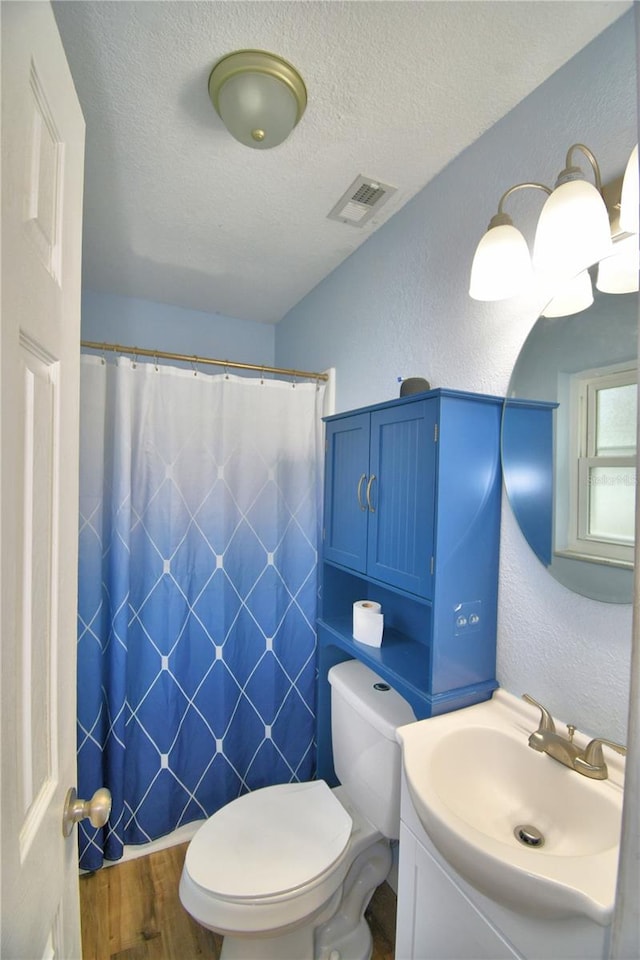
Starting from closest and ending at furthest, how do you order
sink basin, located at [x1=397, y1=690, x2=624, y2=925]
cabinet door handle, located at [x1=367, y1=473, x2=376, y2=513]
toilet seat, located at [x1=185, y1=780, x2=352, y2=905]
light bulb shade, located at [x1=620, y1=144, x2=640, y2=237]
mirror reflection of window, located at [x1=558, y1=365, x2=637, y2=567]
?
1. sink basin, located at [x1=397, y1=690, x2=624, y2=925]
2. light bulb shade, located at [x1=620, y1=144, x2=640, y2=237]
3. mirror reflection of window, located at [x1=558, y1=365, x2=637, y2=567]
4. toilet seat, located at [x1=185, y1=780, x2=352, y2=905]
5. cabinet door handle, located at [x1=367, y1=473, x2=376, y2=513]

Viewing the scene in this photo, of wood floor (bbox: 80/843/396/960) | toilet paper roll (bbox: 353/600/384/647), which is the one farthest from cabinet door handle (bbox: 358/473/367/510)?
wood floor (bbox: 80/843/396/960)

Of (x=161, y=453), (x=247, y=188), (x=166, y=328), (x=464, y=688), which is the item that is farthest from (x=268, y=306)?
(x=464, y=688)

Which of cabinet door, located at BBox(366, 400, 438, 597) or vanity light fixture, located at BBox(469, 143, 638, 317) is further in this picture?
cabinet door, located at BBox(366, 400, 438, 597)

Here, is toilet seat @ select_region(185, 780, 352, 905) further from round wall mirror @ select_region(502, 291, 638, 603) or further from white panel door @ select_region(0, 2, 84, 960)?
round wall mirror @ select_region(502, 291, 638, 603)

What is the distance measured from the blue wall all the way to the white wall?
1.10m

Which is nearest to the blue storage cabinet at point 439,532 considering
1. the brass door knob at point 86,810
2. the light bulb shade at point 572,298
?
the light bulb shade at point 572,298

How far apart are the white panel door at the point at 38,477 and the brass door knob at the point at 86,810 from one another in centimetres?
2

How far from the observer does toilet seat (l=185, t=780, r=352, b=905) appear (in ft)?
3.53

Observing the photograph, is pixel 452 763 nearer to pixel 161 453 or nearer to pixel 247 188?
pixel 161 453

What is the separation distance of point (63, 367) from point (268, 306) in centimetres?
191

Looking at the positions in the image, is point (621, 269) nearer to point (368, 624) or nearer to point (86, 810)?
point (368, 624)

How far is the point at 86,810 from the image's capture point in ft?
2.19

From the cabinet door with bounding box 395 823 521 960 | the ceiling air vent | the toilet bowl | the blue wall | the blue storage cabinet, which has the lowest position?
the toilet bowl

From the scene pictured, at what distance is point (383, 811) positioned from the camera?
1.24 meters
